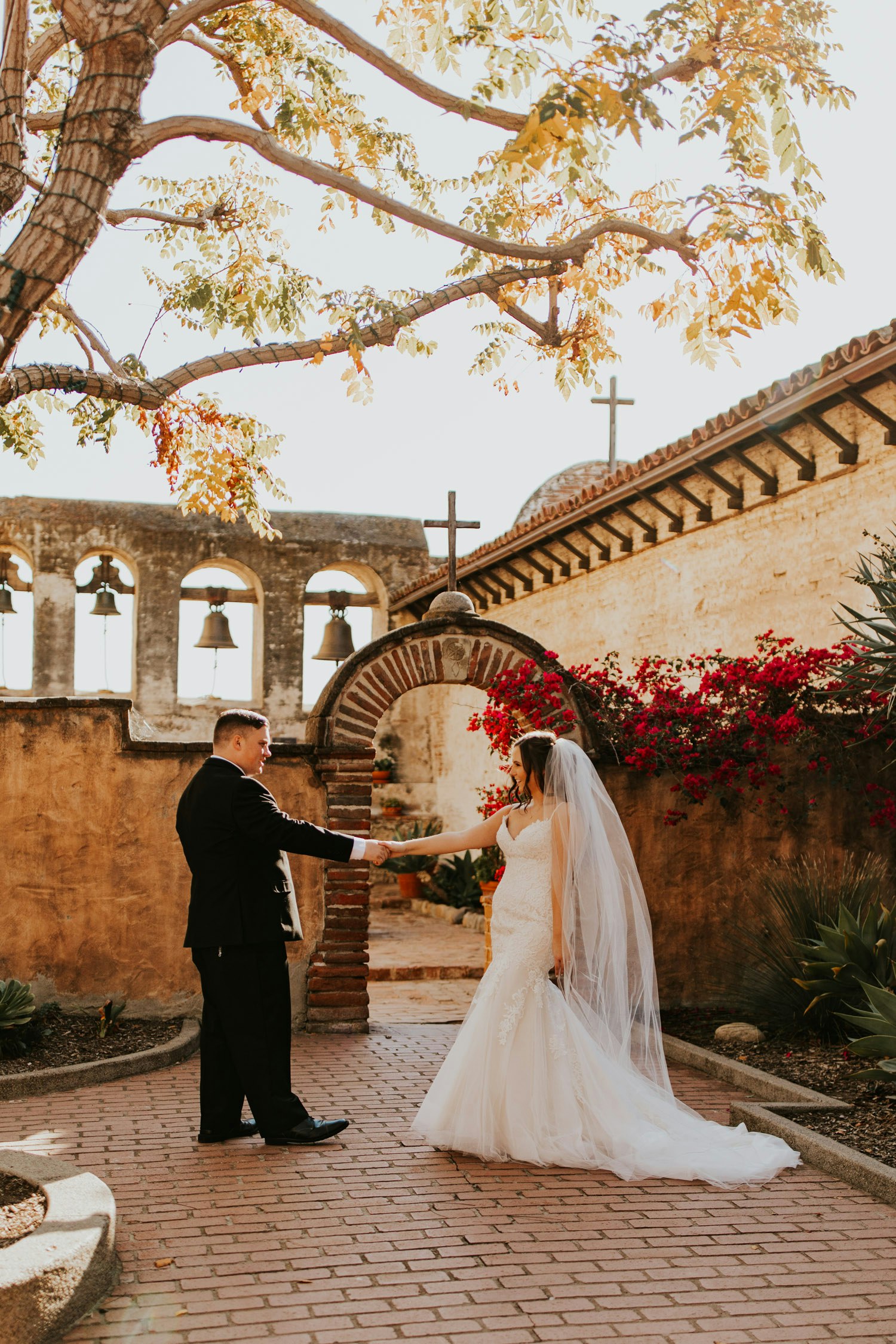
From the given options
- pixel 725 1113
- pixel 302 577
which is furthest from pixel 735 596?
pixel 302 577

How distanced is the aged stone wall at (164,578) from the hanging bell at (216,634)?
1.08 m

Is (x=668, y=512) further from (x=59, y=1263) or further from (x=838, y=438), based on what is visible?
(x=59, y=1263)

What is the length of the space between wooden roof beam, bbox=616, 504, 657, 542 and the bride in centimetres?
659

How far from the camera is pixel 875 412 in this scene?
8.55 metres

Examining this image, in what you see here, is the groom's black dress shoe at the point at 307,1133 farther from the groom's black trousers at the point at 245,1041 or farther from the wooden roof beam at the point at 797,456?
the wooden roof beam at the point at 797,456

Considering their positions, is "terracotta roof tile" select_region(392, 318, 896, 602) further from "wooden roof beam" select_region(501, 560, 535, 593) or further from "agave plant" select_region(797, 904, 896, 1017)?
"agave plant" select_region(797, 904, 896, 1017)

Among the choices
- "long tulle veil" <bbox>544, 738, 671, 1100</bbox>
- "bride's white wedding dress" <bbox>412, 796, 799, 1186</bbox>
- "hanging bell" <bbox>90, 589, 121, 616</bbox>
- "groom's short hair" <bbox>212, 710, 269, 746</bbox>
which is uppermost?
"hanging bell" <bbox>90, 589, 121, 616</bbox>

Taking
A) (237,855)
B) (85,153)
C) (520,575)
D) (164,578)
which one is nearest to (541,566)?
(520,575)

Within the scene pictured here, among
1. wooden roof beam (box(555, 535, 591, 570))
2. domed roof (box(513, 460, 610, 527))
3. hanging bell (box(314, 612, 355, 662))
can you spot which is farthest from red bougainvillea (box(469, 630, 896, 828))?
domed roof (box(513, 460, 610, 527))

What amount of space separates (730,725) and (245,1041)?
459 cm

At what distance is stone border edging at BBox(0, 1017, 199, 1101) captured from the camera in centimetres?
655

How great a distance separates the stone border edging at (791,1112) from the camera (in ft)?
16.1

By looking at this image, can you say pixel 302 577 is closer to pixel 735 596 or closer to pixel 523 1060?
pixel 735 596

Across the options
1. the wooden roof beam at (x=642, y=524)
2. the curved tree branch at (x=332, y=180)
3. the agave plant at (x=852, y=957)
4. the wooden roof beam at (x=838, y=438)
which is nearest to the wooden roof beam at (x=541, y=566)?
the wooden roof beam at (x=642, y=524)
